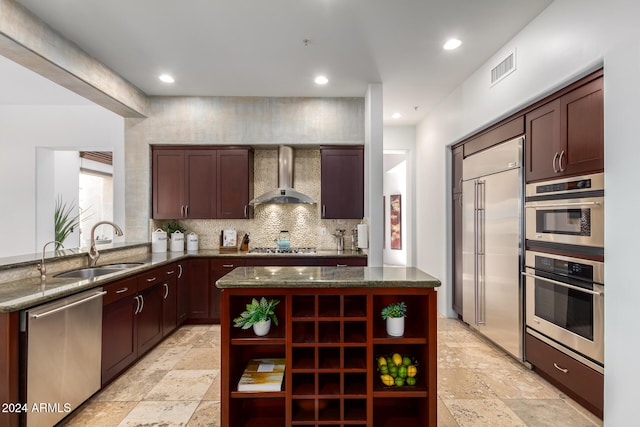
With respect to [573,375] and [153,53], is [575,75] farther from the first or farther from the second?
[153,53]

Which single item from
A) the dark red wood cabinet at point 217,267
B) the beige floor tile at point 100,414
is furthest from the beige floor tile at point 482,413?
the dark red wood cabinet at point 217,267

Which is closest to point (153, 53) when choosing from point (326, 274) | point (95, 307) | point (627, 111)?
point (95, 307)

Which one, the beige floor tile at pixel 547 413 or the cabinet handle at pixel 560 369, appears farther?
the cabinet handle at pixel 560 369

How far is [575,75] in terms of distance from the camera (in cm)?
228

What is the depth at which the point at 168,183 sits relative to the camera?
4520mm

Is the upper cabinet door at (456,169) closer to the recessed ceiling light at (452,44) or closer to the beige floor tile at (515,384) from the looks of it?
the recessed ceiling light at (452,44)

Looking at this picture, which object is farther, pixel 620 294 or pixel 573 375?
pixel 573 375

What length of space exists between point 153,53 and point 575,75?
142 inches

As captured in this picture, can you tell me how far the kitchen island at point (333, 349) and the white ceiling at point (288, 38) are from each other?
2.05 metres

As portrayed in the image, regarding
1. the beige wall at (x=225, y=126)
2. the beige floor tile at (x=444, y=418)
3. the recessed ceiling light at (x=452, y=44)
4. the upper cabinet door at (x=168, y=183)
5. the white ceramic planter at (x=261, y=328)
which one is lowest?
the beige floor tile at (x=444, y=418)

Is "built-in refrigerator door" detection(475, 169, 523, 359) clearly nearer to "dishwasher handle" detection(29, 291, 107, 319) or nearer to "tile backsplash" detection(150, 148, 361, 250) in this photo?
"tile backsplash" detection(150, 148, 361, 250)

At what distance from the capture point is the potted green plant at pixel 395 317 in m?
2.02

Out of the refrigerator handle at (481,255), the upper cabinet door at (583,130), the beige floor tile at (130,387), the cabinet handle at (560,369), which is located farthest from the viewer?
the refrigerator handle at (481,255)

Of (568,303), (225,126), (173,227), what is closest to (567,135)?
(568,303)
